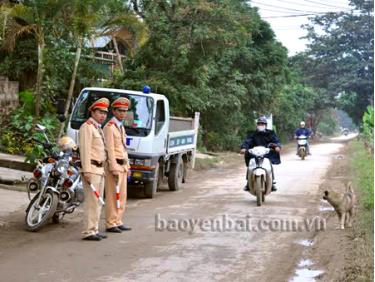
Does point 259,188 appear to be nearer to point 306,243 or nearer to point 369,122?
point 306,243

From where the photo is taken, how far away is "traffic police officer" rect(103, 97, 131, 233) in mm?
8562

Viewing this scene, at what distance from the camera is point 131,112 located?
1213 centimetres

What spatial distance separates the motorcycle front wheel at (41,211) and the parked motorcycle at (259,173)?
4152 mm

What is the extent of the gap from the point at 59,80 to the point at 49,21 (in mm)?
3978

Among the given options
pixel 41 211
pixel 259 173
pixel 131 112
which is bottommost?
pixel 41 211

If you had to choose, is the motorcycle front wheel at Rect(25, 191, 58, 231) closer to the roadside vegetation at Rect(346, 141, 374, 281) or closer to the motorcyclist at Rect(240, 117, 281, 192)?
the roadside vegetation at Rect(346, 141, 374, 281)

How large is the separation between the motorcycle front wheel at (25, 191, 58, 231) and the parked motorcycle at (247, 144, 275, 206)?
163 inches

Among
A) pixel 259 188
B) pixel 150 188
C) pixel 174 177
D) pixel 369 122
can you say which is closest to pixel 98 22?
pixel 174 177

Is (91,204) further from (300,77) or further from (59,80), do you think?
(300,77)

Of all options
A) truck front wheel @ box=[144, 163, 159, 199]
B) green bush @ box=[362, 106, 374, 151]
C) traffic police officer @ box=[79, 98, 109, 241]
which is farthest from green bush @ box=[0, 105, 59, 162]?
green bush @ box=[362, 106, 374, 151]

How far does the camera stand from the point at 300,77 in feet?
176

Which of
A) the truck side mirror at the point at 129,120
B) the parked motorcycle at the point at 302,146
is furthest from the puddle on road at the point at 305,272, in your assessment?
the parked motorcycle at the point at 302,146

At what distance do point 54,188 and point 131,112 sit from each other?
383 cm

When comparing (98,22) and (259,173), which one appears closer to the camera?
(259,173)
